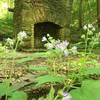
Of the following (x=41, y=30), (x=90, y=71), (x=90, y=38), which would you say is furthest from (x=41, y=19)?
(x=90, y=71)

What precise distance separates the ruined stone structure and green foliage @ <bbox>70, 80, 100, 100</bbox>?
29.4 ft

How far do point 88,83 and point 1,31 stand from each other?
17475 millimetres

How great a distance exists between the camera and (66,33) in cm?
1192

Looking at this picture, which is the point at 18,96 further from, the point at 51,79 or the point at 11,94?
the point at 51,79

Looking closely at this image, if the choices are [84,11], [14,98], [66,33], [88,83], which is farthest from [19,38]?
[84,11]

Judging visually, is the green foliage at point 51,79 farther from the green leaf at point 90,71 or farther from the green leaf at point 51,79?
the green leaf at point 90,71

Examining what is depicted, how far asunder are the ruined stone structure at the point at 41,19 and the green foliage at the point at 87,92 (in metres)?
8.96

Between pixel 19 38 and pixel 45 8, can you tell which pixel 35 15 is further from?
pixel 19 38

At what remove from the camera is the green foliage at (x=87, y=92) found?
212 centimetres

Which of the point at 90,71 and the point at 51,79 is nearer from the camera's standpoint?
the point at 51,79

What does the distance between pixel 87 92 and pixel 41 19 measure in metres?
9.06

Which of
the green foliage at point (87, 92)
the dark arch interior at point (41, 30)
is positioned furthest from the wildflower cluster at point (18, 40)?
the dark arch interior at point (41, 30)

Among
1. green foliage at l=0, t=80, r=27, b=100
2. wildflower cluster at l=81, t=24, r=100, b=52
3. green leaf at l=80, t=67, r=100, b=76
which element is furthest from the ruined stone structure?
green foliage at l=0, t=80, r=27, b=100

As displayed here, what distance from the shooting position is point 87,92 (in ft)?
7.14
